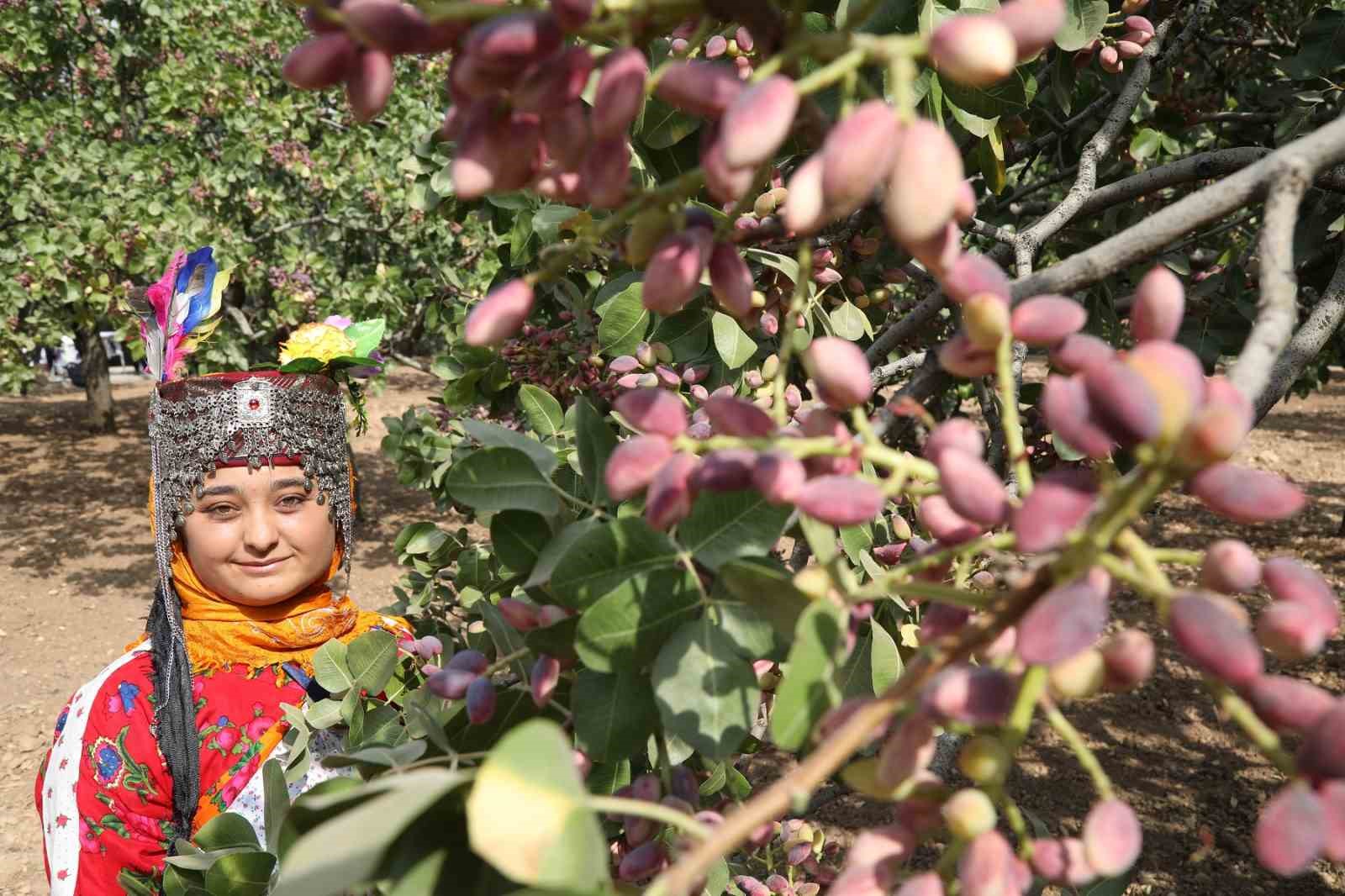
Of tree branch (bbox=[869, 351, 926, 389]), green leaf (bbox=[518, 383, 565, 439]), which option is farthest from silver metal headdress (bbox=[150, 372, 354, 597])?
tree branch (bbox=[869, 351, 926, 389])

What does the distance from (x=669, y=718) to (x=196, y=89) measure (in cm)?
743

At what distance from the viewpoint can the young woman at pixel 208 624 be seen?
164cm

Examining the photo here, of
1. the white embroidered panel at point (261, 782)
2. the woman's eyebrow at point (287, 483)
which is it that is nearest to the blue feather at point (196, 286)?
the woman's eyebrow at point (287, 483)

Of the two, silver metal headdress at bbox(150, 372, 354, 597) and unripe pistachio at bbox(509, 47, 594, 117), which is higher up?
unripe pistachio at bbox(509, 47, 594, 117)

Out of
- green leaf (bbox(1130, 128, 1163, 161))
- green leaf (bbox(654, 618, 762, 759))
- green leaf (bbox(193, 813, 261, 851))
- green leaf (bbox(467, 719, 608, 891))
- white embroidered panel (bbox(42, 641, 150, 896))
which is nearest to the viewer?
green leaf (bbox(467, 719, 608, 891))

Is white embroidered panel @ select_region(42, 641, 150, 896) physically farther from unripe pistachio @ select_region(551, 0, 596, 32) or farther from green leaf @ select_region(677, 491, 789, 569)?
unripe pistachio @ select_region(551, 0, 596, 32)

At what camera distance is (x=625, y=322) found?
1.16m

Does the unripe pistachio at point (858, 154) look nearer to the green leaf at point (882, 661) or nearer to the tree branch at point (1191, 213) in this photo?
the tree branch at point (1191, 213)

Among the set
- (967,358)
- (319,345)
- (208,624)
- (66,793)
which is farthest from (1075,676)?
(319,345)

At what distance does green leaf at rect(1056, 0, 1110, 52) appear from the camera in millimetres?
1178

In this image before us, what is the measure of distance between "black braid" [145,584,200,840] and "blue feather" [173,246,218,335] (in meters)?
0.61

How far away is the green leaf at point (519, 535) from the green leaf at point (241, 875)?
0.36 meters

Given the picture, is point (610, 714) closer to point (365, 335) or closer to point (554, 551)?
point (554, 551)

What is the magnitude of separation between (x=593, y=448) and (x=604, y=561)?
0.50ft
